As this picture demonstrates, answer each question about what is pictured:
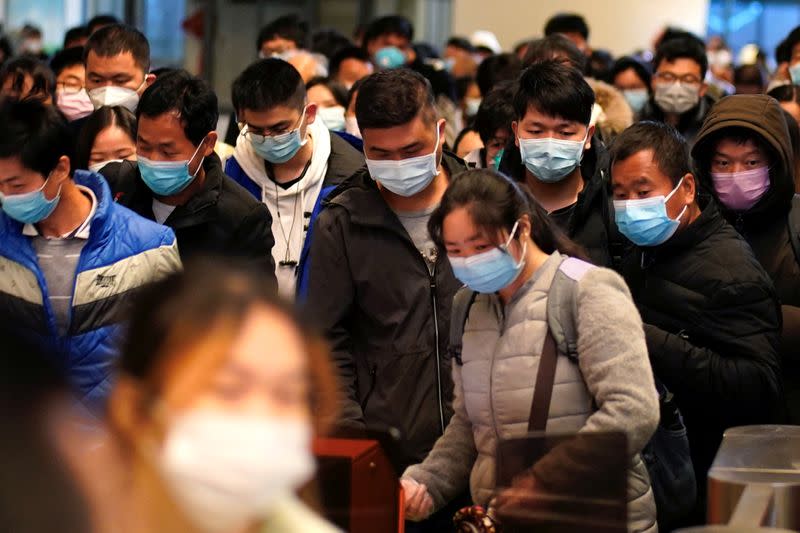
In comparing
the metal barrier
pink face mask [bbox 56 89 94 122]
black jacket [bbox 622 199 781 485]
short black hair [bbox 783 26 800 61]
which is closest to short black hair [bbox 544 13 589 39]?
short black hair [bbox 783 26 800 61]

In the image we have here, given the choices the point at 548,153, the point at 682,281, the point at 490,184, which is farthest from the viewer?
the point at 548,153

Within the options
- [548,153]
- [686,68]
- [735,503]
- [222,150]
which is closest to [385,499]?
[735,503]

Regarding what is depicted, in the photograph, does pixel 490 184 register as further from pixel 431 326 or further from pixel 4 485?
pixel 4 485

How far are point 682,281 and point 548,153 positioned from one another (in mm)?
764

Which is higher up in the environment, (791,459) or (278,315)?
(278,315)

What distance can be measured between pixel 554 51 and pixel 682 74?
1.39 meters

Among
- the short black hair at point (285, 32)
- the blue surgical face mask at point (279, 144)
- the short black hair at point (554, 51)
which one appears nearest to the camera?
the blue surgical face mask at point (279, 144)

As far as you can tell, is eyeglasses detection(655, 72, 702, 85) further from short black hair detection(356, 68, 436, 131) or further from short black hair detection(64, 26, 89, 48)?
short black hair detection(64, 26, 89, 48)

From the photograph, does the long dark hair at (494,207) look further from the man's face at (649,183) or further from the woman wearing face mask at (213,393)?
the woman wearing face mask at (213,393)

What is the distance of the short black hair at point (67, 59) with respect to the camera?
7.81 metres

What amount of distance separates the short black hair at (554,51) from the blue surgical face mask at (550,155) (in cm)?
152

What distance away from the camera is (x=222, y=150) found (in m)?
6.55

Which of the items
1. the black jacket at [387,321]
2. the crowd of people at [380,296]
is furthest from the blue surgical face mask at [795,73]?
the black jacket at [387,321]

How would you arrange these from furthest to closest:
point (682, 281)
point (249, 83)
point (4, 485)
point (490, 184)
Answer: point (249, 83), point (682, 281), point (490, 184), point (4, 485)
